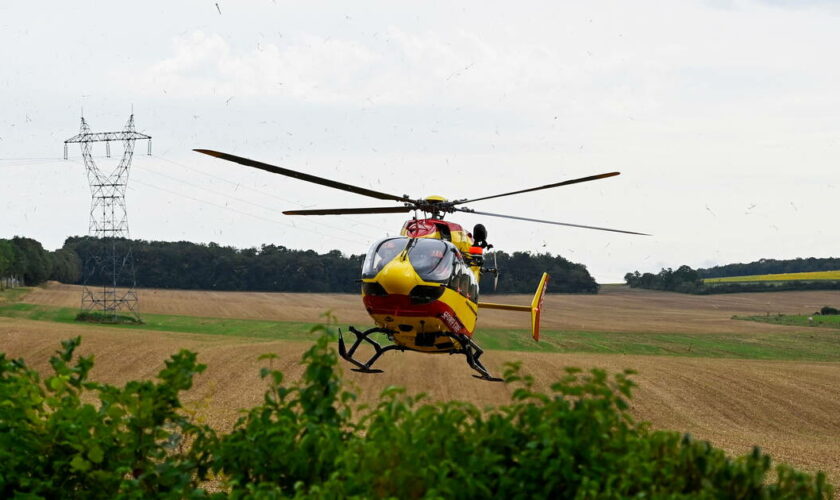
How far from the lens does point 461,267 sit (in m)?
18.9

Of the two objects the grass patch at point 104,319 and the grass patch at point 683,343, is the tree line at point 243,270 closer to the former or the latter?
the grass patch at point 683,343

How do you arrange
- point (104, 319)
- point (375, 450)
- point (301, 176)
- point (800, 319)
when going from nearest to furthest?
point (375, 450) → point (301, 176) → point (104, 319) → point (800, 319)

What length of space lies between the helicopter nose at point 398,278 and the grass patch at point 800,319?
76.6 m

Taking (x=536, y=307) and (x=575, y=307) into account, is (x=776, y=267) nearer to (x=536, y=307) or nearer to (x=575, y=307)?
(x=575, y=307)

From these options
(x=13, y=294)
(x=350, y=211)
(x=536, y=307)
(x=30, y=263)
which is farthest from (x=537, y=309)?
(x=30, y=263)

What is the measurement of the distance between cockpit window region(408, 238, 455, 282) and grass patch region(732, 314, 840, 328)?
2984 inches

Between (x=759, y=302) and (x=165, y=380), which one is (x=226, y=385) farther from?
(x=759, y=302)

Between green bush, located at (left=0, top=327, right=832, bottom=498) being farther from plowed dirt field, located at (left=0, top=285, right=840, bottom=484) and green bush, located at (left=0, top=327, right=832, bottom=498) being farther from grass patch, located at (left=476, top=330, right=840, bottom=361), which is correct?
grass patch, located at (left=476, top=330, right=840, bottom=361)

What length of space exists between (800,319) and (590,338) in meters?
31.3

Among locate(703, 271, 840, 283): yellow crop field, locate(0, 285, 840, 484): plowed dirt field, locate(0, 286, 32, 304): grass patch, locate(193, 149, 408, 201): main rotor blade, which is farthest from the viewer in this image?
locate(703, 271, 840, 283): yellow crop field

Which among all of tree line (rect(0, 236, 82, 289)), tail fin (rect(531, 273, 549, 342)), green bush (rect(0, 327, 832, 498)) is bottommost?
green bush (rect(0, 327, 832, 498))

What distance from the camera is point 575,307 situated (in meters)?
104

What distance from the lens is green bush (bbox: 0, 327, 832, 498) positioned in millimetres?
6406

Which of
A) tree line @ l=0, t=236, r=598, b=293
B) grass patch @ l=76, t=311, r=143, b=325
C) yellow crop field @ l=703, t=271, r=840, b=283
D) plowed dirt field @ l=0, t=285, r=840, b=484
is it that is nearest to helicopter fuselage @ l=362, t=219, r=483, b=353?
plowed dirt field @ l=0, t=285, r=840, b=484
